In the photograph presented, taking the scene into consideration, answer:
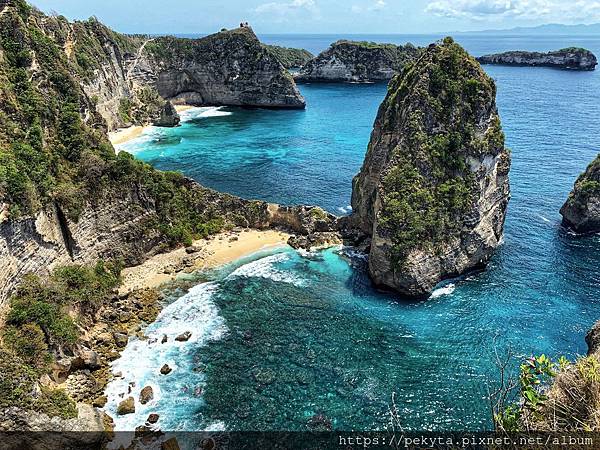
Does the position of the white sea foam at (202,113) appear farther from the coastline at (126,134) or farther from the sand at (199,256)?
the sand at (199,256)

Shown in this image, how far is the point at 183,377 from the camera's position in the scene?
3541cm

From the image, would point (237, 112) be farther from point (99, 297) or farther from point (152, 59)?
point (99, 297)

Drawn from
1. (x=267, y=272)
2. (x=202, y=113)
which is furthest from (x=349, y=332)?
(x=202, y=113)

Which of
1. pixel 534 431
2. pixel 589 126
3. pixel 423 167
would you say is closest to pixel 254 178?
pixel 423 167

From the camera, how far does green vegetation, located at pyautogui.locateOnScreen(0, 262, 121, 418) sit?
28.6 m

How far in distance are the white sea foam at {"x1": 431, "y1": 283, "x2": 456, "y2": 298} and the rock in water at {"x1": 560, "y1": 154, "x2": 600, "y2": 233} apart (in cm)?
2333

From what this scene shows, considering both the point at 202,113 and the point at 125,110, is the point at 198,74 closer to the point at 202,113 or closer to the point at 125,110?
the point at 202,113

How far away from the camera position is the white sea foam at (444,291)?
45.6 metres

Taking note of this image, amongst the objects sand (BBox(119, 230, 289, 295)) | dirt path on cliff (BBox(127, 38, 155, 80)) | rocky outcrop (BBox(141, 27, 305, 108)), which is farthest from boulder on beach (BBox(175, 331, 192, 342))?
rocky outcrop (BBox(141, 27, 305, 108))

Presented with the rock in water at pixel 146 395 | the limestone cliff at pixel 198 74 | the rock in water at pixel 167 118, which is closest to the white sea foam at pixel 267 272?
the rock in water at pixel 146 395

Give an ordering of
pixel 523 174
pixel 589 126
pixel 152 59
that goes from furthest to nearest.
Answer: pixel 152 59
pixel 589 126
pixel 523 174

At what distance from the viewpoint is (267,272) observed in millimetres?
49719

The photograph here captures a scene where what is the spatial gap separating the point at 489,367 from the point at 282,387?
1641 cm

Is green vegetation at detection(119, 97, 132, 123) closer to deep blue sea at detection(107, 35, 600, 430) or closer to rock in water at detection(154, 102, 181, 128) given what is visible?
rock in water at detection(154, 102, 181, 128)
